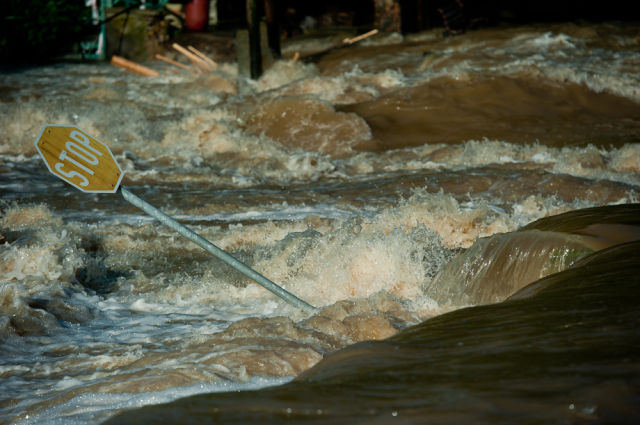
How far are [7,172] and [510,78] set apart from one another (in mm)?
6939

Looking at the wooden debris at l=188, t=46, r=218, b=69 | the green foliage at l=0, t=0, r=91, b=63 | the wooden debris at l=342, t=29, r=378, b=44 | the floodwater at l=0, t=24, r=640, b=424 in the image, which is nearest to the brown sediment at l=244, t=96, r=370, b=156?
the floodwater at l=0, t=24, r=640, b=424

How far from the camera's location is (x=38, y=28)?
17.8 metres

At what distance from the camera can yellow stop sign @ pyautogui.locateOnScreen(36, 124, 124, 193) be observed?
3305 millimetres

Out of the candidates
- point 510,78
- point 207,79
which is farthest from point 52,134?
point 207,79

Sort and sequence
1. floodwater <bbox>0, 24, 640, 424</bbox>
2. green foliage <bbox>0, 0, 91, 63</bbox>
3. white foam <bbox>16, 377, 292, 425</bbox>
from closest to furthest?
floodwater <bbox>0, 24, 640, 424</bbox>
white foam <bbox>16, 377, 292, 425</bbox>
green foliage <bbox>0, 0, 91, 63</bbox>

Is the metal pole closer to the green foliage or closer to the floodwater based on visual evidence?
the floodwater

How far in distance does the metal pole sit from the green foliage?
15.7 m

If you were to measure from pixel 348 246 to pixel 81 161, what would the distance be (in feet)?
7.52

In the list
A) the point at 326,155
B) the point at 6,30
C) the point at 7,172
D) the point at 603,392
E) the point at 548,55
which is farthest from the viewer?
the point at 6,30

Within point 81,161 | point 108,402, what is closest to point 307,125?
point 81,161

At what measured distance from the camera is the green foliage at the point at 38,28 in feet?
57.9

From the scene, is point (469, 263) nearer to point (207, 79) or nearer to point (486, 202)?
point (486, 202)

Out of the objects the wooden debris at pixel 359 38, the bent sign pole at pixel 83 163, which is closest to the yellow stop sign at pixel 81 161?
the bent sign pole at pixel 83 163

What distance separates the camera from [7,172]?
29.5 feet
